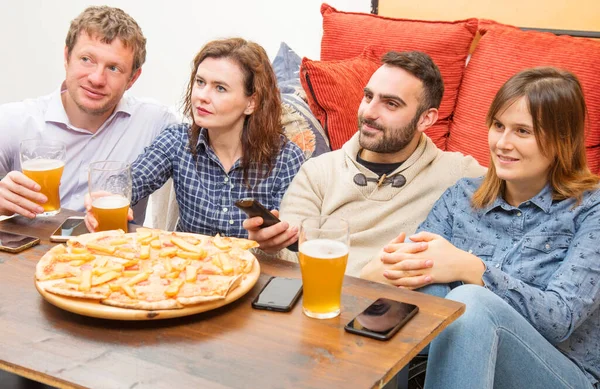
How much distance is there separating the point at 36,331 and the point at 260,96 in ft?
3.89

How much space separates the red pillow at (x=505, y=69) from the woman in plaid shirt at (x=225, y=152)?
2.49 ft

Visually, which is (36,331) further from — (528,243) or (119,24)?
(119,24)

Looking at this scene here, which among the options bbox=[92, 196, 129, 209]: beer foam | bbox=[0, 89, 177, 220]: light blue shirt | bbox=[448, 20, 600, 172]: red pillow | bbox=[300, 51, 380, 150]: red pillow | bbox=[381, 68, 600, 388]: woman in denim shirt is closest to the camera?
bbox=[381, 68, 600, 388]: woman in denim shirt

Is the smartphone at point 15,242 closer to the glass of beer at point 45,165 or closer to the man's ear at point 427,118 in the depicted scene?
the glass of beer at point 45,165

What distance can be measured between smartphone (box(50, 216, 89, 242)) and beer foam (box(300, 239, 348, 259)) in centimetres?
63

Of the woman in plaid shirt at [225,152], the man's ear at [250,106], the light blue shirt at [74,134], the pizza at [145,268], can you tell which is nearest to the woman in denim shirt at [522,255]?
the pizza at [145,268]

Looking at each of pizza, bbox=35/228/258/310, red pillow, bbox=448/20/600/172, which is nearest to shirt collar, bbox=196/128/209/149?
pizza, bbox=35/228/258/310

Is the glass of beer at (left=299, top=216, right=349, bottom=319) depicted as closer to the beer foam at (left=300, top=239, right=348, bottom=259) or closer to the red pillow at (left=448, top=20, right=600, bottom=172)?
the beer foam at (left=300, top=239, right=348, bottom=259)

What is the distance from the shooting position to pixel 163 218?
2613 mm

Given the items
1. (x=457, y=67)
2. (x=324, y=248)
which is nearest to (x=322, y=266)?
(x=324, y=248)

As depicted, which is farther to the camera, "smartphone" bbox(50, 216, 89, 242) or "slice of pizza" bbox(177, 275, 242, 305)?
"smartphone" bbox(50, 216, 89, 242)

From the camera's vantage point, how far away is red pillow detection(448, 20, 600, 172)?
8.11ft

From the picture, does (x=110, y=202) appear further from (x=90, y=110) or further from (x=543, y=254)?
(x=543, y=254)

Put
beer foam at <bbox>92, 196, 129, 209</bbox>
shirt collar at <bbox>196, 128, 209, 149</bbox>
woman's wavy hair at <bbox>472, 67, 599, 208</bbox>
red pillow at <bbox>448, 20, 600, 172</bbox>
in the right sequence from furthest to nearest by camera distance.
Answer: red pillow at <bbox>448, 20, 600, 172</bbox> < shirt collar at <bbox>196, 128, 209, 149</bbox> < woman's wavy hair at <bbox>472, 67, 599, 208</bbox> < beer foam at <bbox>92, 196, 129, 209</bbox>
